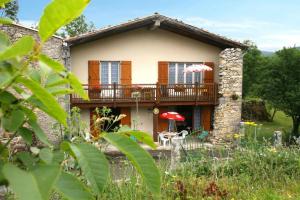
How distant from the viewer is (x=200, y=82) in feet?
61.2

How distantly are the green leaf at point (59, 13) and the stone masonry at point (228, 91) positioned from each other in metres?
17.8

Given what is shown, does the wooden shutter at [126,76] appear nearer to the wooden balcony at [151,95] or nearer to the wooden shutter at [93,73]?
the wooden balcony at [151,95]

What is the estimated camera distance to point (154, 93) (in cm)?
1712

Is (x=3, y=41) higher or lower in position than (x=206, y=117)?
higher

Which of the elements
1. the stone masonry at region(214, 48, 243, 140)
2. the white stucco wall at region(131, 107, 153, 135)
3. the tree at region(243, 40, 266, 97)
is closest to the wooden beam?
the stone masonry at region(214, 48, 243, 140)

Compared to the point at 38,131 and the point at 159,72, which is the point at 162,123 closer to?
the point at 159,72

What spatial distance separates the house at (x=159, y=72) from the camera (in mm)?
16719

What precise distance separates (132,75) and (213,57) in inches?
162

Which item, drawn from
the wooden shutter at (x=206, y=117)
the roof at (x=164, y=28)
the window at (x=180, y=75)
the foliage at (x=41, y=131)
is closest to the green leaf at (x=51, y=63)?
the foliage at (x=41, y=131)

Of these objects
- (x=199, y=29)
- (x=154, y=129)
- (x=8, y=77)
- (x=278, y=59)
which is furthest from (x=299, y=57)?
(x=8, y=77)

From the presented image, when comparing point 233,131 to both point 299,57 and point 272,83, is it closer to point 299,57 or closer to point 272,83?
point 272,83

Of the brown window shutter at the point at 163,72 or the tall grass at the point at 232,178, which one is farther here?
the brown window shutter at the point at 163,72

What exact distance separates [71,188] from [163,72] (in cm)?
1717

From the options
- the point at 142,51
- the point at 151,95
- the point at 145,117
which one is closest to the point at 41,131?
the point at 151,95
